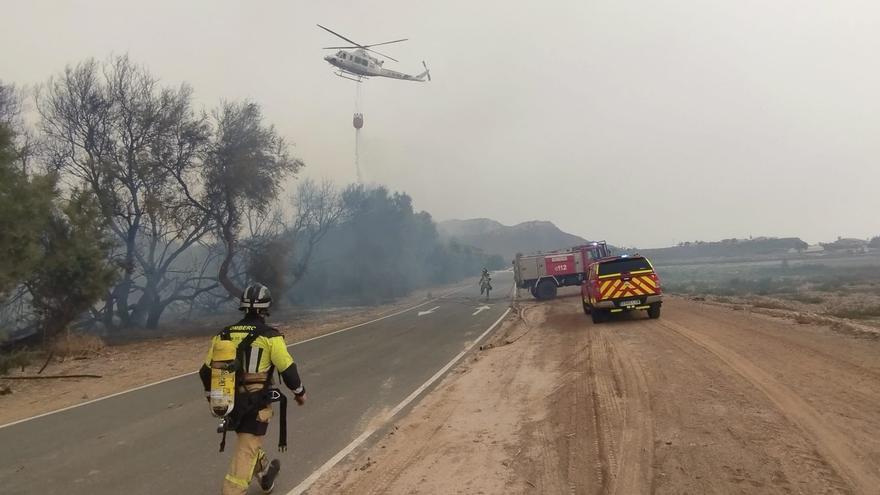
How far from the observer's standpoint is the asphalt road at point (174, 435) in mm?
5496

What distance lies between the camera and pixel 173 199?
27.4 metres

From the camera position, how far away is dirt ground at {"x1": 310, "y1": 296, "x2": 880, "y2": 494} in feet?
15.5

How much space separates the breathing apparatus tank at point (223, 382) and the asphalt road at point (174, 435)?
124 cm

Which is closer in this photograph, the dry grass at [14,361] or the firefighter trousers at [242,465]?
the firefighter trousers at [242,465]

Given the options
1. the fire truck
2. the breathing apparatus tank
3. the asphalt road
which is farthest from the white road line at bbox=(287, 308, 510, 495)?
the fire truck

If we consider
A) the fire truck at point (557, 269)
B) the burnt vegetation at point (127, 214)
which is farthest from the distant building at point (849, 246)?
the burnt vegetation at point (127, 214)

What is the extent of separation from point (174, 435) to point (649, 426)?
5.88 metres

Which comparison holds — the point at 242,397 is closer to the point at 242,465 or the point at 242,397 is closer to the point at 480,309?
the point at 242,465

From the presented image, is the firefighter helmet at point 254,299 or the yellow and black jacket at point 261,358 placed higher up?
the firefighter helmet at point 254,299

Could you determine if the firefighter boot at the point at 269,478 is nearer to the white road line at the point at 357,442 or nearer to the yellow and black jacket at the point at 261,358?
the white road line at the point at 357,442

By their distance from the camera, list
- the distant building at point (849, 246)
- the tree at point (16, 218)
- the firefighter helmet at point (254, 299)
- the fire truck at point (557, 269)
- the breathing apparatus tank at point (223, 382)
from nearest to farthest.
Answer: the breathing apparatus tank at point (223, 382)
the firefighter helmet at point (254, 299)
the tree at point (16, 218)
the fire truck at point (557, 269)
the distant building at point (849, 246)

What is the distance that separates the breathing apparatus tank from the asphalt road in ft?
4.07

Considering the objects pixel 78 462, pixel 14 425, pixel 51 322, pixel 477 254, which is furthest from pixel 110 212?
pixel 477 254

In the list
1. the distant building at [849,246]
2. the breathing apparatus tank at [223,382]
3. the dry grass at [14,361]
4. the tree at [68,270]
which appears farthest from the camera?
the distant building at [849,246]
